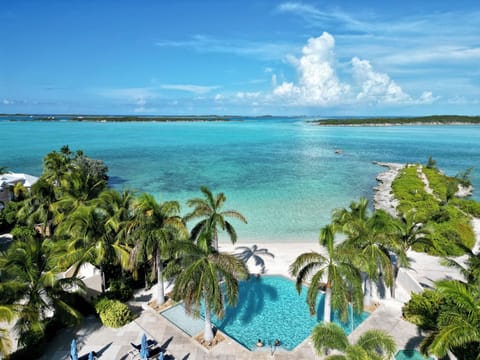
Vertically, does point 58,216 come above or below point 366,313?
above

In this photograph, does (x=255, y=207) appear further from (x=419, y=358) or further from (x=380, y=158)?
(x=380, y=158)

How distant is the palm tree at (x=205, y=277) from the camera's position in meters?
10.6

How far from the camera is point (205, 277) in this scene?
34.9 ft

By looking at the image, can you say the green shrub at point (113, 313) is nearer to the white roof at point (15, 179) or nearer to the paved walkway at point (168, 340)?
the paved walkway at point (168, 340)

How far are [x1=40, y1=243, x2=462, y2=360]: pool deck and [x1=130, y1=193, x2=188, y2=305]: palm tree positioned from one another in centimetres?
184

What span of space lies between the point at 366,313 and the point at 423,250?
9748 millimetres

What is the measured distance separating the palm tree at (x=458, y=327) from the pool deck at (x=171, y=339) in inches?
141

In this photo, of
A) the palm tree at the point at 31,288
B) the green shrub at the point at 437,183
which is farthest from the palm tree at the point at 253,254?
the green shrub at the point at 437,183

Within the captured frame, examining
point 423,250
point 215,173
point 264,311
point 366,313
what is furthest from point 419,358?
point 215,173

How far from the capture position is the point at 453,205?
2889 centimetres

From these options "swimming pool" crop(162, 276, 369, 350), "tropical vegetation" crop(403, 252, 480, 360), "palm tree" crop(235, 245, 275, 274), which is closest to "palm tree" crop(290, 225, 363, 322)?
"tropical vegetation" crop(403, 252, 480, 360)

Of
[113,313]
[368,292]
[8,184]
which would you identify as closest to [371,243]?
[368,292]

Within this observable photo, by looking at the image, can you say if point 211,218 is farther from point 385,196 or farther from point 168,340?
point 385,196

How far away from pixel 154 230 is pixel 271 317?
6.88m
